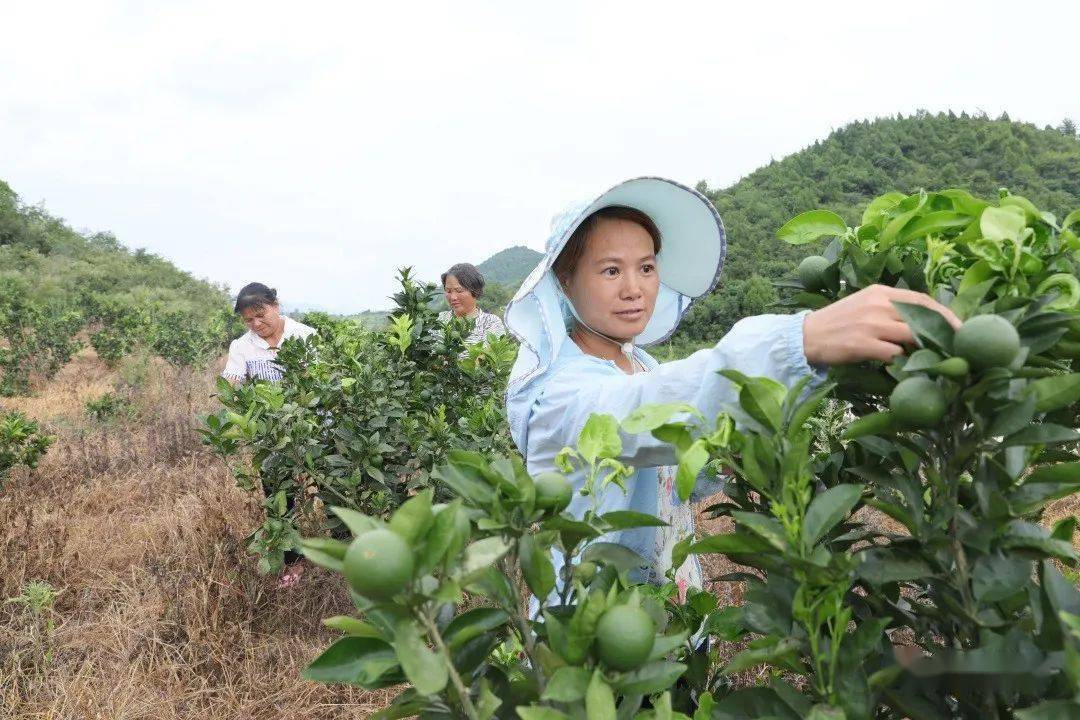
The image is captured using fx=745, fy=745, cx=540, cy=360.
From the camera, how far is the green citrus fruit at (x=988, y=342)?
581 mm

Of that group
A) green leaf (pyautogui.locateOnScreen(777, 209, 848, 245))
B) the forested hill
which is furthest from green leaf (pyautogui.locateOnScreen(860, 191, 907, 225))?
the forested hill

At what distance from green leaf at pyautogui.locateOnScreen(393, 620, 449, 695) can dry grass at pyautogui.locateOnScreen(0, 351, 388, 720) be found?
7.43 feet

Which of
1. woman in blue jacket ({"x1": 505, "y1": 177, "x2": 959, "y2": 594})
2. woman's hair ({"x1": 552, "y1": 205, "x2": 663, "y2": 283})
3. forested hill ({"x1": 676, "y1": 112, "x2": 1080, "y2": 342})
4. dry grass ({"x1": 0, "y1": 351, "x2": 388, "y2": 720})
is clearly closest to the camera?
woman in blue jacket ({"x1": 505, "y1": 177, "x2": 959, "y2": 594})

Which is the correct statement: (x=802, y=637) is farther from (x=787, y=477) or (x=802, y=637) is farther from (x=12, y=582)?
(x=12, y=582)

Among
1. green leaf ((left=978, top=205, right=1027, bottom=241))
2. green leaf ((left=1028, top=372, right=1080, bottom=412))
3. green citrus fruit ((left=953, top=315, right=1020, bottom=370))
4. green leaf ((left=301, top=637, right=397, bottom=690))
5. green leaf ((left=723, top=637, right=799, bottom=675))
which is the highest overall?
green leaf ((left=978, top=205, right=1027, bottom=241))

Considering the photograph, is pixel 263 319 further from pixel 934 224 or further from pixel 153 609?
pixel 934 224

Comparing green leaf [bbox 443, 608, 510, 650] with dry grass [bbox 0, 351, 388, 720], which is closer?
green leaf [bbox 443, 608, 510, 650]

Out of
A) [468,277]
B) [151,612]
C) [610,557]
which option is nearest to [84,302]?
[468,277]

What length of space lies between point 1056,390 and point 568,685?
0.50 m

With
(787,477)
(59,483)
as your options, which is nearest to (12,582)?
(59,483)

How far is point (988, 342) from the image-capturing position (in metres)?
0.59

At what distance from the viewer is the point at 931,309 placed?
2.10 ft

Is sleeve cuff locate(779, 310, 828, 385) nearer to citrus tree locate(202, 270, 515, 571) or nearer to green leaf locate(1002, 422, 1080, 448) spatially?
green leaf locate(1002, 422, 1080, 448)

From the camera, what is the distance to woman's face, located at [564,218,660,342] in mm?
1393
